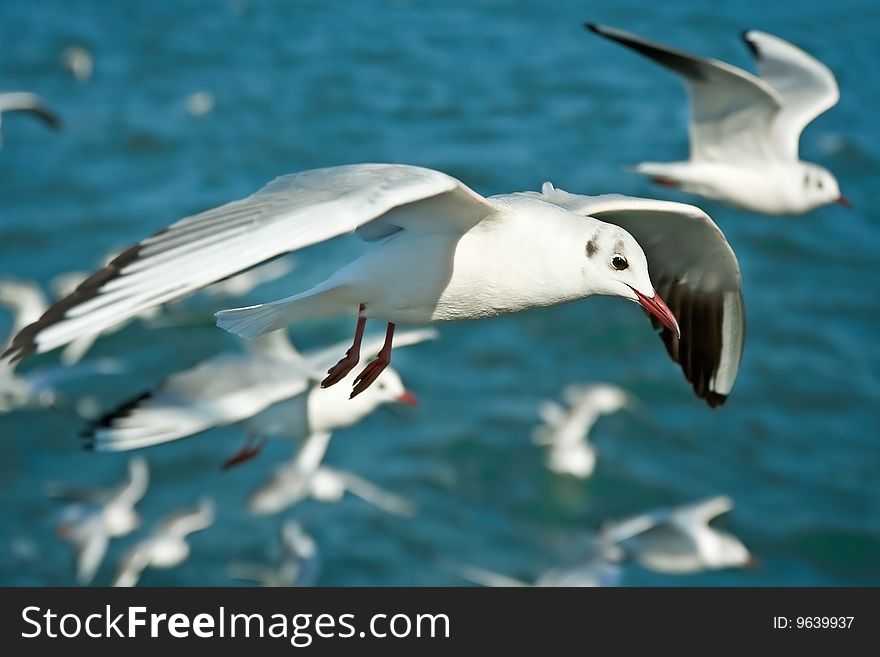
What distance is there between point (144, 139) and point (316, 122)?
6.49 ft

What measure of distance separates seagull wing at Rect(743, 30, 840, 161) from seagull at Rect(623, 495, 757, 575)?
2.33 m

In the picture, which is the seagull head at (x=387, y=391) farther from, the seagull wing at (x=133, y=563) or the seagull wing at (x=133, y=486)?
the seagull wing at (x=133, y=486)

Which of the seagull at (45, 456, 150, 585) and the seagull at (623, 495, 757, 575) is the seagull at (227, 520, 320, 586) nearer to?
the seagull at (45, 456, 150, 585)

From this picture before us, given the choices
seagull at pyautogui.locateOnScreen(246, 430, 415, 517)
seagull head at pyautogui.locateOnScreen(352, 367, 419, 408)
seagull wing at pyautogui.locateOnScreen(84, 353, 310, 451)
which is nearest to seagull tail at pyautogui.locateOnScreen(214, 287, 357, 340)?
seagull wing at pyautogui.locateOnScreen(84, 353, 310, 451)

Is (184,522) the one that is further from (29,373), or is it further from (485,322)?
(485,322)

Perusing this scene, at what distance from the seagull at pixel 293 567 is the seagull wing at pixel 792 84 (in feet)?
11.9

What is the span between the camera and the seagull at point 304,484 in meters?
7.91

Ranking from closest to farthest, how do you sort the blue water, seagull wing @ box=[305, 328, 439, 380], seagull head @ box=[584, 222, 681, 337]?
seagull head @ box=[584, 222, 681, 337] → seagull wing @ box=[305, 328, 439, 380] → the blue water

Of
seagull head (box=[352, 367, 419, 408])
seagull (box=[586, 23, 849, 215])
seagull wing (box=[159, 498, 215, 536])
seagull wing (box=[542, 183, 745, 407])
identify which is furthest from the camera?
seagull wing (box=[159, 498, 215, 536])

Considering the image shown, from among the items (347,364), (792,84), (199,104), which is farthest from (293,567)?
(199,104)

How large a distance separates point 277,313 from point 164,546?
5.12 meters

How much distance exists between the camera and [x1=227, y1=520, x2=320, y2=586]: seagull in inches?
333
